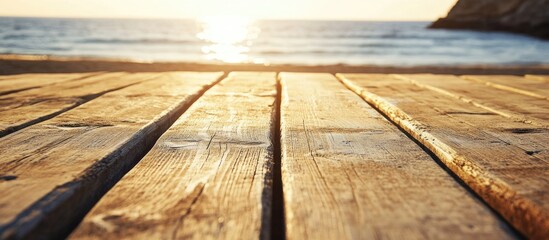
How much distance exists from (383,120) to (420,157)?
0.36 m

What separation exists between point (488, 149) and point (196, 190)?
0.63 metres

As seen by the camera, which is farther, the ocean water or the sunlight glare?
the sunlight glare

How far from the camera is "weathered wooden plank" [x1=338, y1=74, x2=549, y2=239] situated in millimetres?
602

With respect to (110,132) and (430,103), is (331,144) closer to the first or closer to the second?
(110,132)

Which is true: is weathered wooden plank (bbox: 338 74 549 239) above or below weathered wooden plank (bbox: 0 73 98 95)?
below

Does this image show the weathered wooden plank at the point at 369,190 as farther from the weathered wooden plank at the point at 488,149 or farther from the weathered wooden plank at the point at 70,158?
the weathered wooden plank at the point at 70,158

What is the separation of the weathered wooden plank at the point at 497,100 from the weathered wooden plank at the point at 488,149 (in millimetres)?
55

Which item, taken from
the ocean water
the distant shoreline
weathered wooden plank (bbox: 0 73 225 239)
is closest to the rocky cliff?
the ocean water

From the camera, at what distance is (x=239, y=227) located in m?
0.54

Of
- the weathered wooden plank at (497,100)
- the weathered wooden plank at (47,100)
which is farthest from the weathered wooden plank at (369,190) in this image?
the weathered wooden plank at (47,100)

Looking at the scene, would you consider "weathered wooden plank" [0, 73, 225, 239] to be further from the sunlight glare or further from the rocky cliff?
the rocky cliff

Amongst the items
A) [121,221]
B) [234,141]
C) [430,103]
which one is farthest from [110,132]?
[430,103]

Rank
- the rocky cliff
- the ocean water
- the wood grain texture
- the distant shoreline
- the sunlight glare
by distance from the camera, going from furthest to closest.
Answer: the rocky cliff
the sunlight glare
the ocean water
the distant shoreline
the wood grain texture

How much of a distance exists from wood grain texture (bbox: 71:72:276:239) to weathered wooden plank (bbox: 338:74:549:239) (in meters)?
0.36
